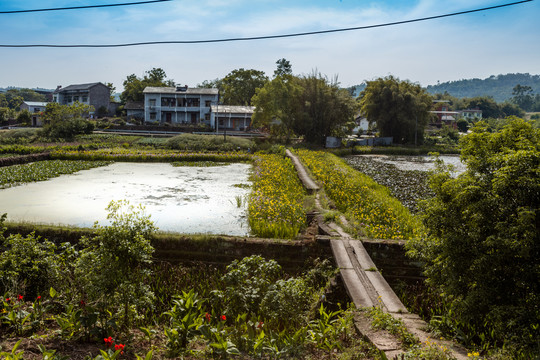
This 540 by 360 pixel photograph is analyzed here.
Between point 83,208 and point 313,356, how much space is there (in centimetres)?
864

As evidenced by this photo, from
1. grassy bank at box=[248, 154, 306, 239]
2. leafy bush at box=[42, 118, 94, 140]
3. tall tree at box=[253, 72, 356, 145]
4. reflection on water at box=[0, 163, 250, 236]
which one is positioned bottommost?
reflection on water at box=[0, 163, 250, 236]

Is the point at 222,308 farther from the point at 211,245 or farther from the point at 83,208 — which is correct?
the point at 83,208

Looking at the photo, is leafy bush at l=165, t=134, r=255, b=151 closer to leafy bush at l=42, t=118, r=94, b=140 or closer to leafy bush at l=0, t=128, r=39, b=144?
leafy bush at l=42, t=118, r=94, b=140

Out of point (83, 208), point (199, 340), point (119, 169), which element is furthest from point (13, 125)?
point (199, 340)

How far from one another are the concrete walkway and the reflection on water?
2709mm

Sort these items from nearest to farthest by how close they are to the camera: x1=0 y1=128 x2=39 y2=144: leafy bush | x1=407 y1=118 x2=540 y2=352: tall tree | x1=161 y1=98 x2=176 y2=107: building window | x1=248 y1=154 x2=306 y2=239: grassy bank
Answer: x1=407 y1=118 x2=540 y2=352: tall tree → x1=248 y1=154 x2=306 y2=239: grassy bank → x1=0 y1=128 x2=39 y2=144: leafy bush → x1=161 y1=98 x2=176 y2=107: building window

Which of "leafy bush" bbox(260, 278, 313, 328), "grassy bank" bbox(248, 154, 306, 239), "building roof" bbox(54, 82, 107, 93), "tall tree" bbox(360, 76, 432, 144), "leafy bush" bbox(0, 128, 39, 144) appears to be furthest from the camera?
"building roof" bbox(54, 82, 107, 93)

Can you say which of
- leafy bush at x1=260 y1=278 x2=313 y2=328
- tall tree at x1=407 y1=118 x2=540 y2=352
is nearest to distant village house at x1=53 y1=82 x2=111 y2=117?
leafy bush at x1=260 y1=278 x2=313 y2=328

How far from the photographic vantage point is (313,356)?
3.89 m

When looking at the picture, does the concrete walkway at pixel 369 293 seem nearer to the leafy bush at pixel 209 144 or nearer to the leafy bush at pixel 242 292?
the leafy bush at pixel 242 292

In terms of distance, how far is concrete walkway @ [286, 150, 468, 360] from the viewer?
151 inches

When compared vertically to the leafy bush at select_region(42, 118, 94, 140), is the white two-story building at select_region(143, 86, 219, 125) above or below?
above

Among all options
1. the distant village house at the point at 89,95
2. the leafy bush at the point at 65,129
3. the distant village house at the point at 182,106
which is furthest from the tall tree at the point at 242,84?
the leafy bush at the point at 65,129

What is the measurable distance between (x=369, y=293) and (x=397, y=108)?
114 ft
